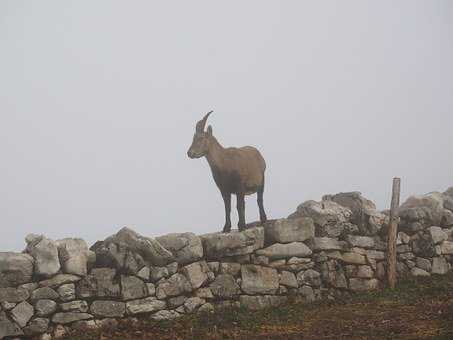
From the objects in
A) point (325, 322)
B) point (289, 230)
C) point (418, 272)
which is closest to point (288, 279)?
point (289, 230)

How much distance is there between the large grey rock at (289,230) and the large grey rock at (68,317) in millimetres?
5106

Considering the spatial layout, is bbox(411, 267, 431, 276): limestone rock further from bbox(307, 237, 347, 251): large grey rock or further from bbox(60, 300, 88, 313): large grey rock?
bbox(60, 300, 88, 313): large grey rock

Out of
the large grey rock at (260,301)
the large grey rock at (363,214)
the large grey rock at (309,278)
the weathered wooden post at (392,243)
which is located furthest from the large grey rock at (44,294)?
the weathered wooden post at (392,243)

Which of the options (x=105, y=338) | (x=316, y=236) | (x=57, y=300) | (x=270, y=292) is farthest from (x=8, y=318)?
(x=316, y=236)

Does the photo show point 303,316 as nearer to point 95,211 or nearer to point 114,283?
point 114,283

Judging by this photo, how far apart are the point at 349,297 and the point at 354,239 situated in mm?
1684

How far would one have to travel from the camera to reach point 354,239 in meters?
14.3

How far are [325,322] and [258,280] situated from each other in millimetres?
2030

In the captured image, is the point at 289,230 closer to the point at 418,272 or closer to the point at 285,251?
the point at 285,251

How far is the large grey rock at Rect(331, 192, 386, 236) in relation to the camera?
14.7 m

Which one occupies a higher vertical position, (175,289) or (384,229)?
(384,229)

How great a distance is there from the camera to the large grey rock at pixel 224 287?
39.8 ft

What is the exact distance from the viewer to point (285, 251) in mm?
13172

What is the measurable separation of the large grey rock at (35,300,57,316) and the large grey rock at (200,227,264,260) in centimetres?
382
